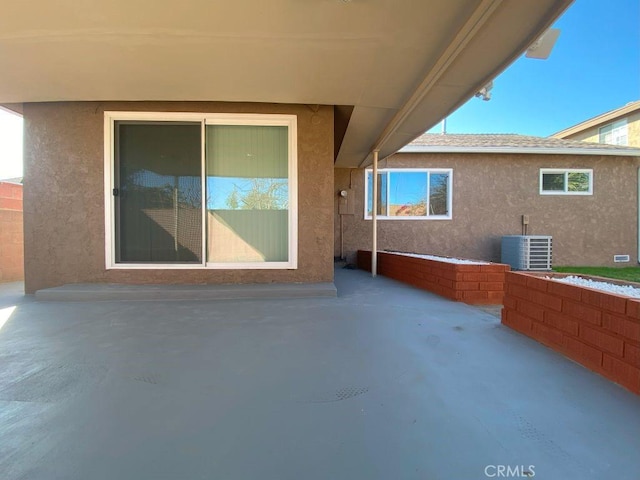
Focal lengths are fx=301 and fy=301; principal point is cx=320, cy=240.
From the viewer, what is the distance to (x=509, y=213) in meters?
7.92

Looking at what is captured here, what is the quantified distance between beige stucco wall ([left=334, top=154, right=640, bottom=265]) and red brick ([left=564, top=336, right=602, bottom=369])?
5743 mm

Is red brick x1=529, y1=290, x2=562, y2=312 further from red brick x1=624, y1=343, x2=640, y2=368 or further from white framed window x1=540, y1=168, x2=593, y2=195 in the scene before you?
white framed window x1=540, y1=168, x2=593, y2=195

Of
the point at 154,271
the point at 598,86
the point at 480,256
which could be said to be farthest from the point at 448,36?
the point at 598,86

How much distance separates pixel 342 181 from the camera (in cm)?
792

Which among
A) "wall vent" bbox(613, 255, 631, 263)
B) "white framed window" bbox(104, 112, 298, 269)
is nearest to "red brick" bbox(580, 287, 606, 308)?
"white framed window" bbox(104, 112, 298, 269)

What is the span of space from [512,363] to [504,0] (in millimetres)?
2562

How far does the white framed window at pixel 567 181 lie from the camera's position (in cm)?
808

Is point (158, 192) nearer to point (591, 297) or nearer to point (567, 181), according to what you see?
point (591, 297)

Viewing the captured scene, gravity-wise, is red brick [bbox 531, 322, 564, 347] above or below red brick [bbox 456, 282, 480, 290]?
below

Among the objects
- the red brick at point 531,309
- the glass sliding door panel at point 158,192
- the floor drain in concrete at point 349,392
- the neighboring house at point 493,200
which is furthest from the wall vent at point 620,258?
the glass sliding door panel at point 158,192

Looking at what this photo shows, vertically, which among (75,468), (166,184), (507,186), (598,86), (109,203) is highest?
(598,86)

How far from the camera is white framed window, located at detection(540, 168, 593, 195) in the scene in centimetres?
808

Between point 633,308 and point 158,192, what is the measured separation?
4916 millimetres

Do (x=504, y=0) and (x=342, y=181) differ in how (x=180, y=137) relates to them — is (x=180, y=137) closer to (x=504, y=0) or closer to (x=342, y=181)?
(x=504, y=0)
